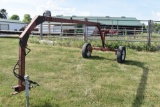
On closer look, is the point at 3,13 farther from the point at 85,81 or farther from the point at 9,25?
the point at 85,81

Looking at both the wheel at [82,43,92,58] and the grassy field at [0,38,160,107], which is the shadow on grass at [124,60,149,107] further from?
the wheel at [82,43,92,58]

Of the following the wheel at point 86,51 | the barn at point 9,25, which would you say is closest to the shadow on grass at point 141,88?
the wheel at point 86,51

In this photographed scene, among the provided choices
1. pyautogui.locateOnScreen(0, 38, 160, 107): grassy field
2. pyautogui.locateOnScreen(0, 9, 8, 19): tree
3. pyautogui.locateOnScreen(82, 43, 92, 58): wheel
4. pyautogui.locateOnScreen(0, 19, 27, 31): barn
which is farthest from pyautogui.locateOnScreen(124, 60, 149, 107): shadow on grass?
pyautogui.locateOnScreen(0, 9, 8, 19): tree

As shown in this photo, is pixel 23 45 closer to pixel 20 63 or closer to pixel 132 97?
pixel 20 63

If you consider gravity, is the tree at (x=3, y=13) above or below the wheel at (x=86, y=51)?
above

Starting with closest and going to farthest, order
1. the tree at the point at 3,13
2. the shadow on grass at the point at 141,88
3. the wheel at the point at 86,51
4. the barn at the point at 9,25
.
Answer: the shadow on grass at the point at 141,88 < the wheel at the point at 86,51 < the barn at the point at 9,25 < the tree at the point at 3,13

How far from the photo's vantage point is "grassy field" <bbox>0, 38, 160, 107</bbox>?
209 inches

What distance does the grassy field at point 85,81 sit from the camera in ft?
17.4

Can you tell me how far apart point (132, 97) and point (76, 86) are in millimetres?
1374

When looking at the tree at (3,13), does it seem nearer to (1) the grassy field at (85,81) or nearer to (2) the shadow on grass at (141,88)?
(1) the grassy field at (85,81)

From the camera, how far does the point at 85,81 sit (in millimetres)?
6699

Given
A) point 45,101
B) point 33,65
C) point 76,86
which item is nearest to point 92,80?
point 76,86

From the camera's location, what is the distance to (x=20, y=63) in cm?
469

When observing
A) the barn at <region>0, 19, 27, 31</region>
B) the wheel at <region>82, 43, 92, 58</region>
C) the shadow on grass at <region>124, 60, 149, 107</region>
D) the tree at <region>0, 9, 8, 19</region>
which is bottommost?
the shadow on grass at <region>124, 60, 149, 107</region>
